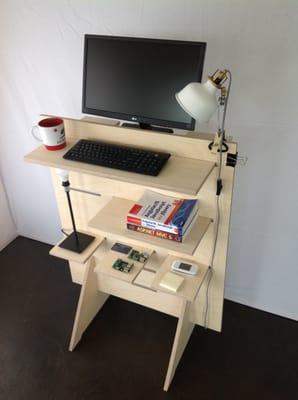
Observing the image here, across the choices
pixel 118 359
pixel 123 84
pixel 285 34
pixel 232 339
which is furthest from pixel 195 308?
pixel 285 34

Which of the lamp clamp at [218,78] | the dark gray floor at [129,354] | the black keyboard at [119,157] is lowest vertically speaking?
the dark gray floor at [129,354]

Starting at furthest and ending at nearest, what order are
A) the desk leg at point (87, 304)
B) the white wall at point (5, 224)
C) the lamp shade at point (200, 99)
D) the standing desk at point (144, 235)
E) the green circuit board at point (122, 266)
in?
the white wall at point (5, 224) < the desk leg at point (87, 304) < the green circuit board at point (122, 266) < the standing desk at point (144, 235) < the lamp shade at point (200, 99)

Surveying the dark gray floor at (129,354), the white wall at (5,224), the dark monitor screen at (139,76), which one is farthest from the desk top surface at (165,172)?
the white wall at (5,224)

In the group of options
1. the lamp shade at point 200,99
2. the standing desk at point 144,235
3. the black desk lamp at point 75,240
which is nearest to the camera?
the lamp shade at point 200,99

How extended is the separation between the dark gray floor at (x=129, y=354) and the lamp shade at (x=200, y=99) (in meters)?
1.36

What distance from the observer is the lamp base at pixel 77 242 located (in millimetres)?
1769

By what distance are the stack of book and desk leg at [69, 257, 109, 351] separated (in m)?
0.58

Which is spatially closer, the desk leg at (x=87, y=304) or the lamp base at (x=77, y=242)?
the lamp base at (x=77, y=242)

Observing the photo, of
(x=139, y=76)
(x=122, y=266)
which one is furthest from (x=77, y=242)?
(x=139, y=76)

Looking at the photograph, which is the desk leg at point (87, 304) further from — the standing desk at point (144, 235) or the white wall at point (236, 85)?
the white wall at point (236, 85)

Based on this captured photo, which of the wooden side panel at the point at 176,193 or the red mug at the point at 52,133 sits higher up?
the red mug at the point at 52,133

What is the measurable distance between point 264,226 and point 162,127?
2.63 feet

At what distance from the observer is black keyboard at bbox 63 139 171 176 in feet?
4.34

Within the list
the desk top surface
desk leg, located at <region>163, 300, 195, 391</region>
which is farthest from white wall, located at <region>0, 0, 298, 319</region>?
desk leg, located at <region>163, 300, 195, 391</region>
